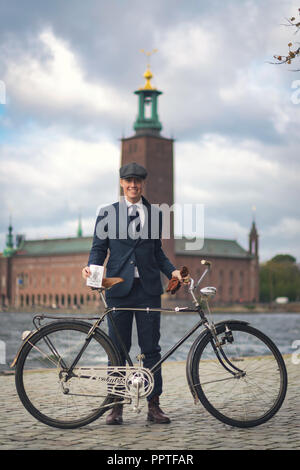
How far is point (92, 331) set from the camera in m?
4.49

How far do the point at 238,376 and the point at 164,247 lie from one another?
85.9 meters

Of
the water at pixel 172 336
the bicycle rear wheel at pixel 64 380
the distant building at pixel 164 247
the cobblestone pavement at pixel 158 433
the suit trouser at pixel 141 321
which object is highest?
the distant building at pixel 164 247

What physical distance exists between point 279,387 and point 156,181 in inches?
3442

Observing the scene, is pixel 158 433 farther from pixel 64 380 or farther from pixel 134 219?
pixel 134 219

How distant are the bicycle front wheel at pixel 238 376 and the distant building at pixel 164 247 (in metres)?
84.9

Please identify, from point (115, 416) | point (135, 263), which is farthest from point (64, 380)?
point (135, 263)

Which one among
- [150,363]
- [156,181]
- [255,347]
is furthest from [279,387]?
[156,181]

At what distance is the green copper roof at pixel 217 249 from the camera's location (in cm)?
10619

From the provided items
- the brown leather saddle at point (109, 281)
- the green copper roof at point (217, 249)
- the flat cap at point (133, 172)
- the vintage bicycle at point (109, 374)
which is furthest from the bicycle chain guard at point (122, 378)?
the green copper roof at point (217, 249)

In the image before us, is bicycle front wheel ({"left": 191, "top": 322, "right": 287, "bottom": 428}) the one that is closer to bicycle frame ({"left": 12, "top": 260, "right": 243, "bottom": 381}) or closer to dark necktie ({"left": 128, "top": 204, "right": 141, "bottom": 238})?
bicycle frame ({"left": 12, "top": 260, "right": 243, "bottom": 381})

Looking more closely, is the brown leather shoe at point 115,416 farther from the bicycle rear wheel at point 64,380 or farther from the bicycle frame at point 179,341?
the bicycle frame at point 179,341

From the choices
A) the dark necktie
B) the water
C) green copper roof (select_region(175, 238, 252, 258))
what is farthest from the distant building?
the dark necktie

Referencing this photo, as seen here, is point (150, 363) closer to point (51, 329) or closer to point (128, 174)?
point (51, 329)

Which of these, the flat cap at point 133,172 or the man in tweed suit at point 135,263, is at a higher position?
the flat cap at point 133,172
